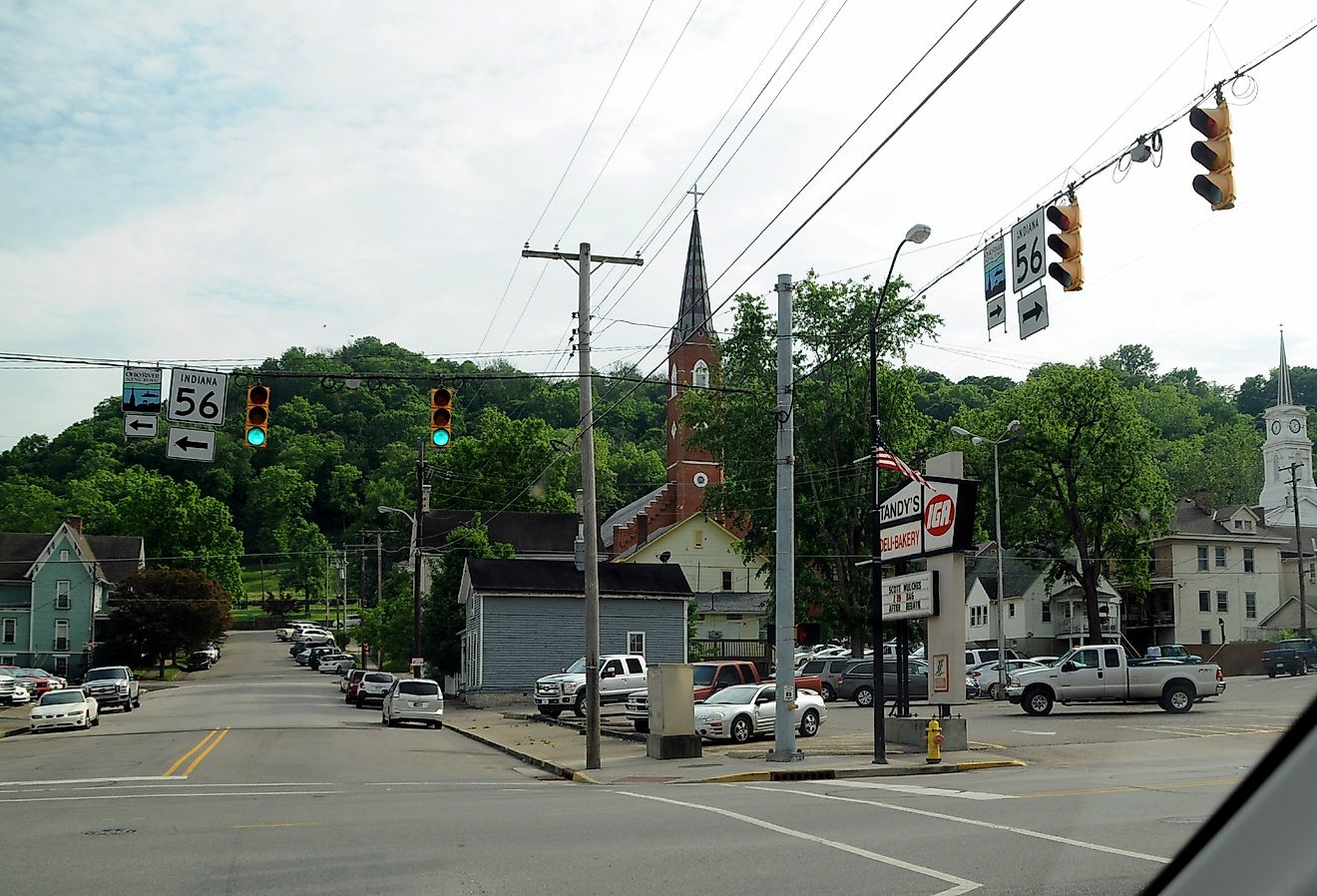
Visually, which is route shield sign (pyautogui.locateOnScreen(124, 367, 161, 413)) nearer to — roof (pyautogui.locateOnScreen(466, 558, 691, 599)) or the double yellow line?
the double yellow line

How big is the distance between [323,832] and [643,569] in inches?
1668

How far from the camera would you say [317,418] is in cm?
8050

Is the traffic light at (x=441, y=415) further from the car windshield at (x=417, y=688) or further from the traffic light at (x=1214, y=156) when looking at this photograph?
the car windshield at (x=417, y=688)

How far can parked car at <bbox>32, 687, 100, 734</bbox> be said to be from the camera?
3962 centimetres

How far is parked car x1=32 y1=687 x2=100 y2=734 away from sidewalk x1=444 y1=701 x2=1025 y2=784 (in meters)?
15.5

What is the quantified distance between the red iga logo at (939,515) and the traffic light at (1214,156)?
12.5 metres

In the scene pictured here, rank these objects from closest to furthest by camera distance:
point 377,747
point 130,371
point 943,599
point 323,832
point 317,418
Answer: point 323,832, point 130,371, point 943,599, point 377,747, point 317,418

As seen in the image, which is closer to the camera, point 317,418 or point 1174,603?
point 1174,603

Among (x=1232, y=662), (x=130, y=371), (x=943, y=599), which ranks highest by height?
(x=130, y=371)

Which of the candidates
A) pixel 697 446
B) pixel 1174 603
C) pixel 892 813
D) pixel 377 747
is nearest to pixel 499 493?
pixel 697 446

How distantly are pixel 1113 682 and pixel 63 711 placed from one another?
33295mm

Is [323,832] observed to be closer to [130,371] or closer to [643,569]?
[130,371]

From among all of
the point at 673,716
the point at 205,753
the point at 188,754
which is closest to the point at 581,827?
the point at 673,716

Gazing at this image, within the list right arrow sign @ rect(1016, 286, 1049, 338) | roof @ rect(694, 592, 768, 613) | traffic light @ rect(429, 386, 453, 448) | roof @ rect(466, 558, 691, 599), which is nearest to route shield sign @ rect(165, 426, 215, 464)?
traffic light @ rect(429, 386, 453, 448)
